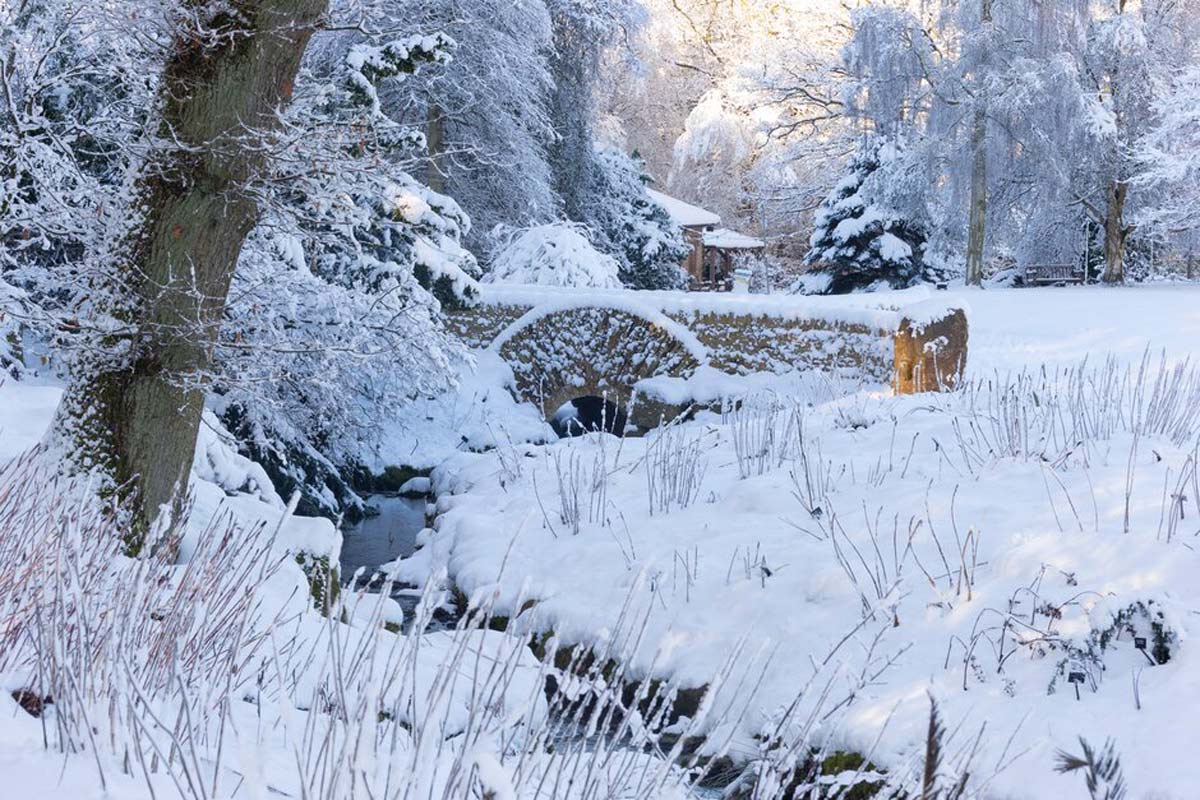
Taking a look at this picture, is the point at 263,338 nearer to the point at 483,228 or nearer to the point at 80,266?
the point at 80,266

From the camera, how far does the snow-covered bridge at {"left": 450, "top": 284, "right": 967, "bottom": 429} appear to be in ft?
40.3

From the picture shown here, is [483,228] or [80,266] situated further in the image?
[483,228]

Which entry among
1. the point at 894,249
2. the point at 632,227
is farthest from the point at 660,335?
the point at 894,249

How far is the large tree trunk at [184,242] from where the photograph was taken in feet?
15.1

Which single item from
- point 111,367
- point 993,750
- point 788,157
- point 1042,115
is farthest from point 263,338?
point 788,157

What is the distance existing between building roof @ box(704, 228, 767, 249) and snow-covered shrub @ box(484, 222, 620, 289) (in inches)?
591

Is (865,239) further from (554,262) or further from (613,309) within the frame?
(613,309)

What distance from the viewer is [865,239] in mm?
23688

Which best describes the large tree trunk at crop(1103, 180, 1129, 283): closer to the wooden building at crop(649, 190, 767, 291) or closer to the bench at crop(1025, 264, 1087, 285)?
the bench at crop(1025, 264, 1087, 285)

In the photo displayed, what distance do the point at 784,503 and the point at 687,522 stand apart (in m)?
0.61


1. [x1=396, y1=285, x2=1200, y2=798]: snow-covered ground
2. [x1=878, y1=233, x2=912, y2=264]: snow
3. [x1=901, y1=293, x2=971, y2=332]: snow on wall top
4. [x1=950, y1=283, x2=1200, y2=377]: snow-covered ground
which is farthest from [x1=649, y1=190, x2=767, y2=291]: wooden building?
[x1=396, y1=285, x2=1200, y2=798]: snow-covered ground

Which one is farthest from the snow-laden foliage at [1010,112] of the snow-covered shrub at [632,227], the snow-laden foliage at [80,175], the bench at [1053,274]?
the snow-laden foliage at [80,175]

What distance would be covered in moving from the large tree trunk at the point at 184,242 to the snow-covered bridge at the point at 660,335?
23.3 feet

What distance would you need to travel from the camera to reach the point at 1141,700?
4.39 metres
